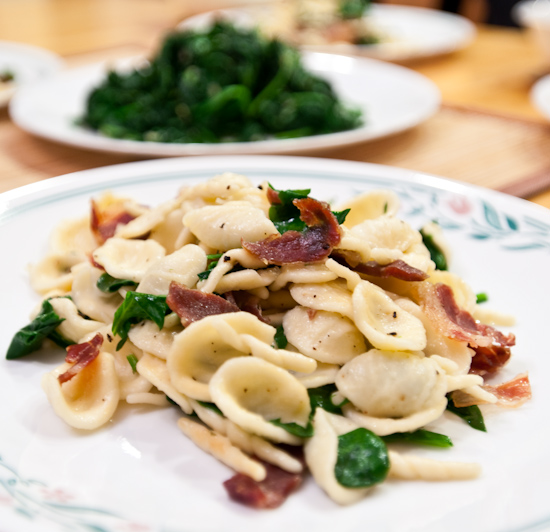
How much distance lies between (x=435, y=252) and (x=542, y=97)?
7.30 feet

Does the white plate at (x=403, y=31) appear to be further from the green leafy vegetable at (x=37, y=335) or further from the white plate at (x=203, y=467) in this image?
the green leafy vegetable at (x=37, y=335)

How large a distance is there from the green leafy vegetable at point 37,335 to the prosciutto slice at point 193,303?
37cm

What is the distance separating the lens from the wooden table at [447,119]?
10.6 feet

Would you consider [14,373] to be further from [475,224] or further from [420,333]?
[475,224]

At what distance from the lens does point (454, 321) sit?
1.62 m

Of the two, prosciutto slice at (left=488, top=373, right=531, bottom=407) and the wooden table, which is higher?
prosciutto slice at (left=488, top=373, right=531, bottom=407)

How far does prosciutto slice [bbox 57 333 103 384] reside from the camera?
1.53m

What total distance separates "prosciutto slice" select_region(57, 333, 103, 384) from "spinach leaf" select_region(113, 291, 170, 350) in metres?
0.07

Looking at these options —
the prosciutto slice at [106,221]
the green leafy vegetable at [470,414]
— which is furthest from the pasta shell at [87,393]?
the green leafy vegetable at [470,414]

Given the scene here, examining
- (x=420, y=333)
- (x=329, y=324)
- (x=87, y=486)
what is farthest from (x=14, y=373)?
(x=420, y=333)

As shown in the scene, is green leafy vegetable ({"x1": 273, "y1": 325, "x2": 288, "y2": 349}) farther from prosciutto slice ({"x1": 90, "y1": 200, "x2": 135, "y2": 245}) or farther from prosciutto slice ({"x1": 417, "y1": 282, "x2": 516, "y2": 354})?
prosciutto slice ({"x1": 90, "y1": 200, "x2": 135, "y2": 245})

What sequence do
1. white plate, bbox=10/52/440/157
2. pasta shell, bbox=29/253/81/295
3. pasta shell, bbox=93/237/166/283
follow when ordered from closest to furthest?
pasta shell, bbox=93/237/166/283
pasta shell, bbox=29/253/81/295
white plate, bbox=10/52/440/157

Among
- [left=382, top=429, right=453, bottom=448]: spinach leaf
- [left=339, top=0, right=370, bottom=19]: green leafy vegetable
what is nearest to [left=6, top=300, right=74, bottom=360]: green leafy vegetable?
[left=382, top=429, right=453, bottom=448]: spinach leaf

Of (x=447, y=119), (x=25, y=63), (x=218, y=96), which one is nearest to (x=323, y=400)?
(x=218, y=96)
